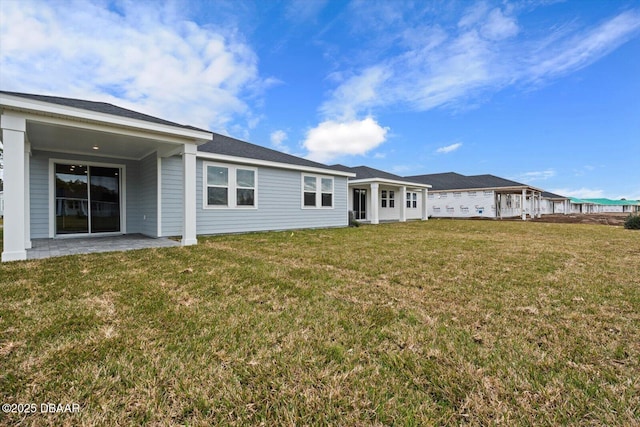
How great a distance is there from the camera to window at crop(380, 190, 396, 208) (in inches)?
799

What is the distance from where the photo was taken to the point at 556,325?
2.64m

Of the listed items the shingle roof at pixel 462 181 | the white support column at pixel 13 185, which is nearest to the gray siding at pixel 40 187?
the white support column at pixel 13 185

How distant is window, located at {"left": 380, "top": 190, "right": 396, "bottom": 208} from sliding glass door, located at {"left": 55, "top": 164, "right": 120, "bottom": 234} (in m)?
15.8

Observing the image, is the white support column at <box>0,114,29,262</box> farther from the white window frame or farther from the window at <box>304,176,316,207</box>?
the white window frame

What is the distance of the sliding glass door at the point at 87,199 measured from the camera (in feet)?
28.2

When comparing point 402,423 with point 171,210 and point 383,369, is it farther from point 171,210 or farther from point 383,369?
point 171,210

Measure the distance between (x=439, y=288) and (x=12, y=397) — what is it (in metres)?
4.10

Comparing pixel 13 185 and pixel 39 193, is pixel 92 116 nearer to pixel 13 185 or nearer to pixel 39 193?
pixel 13 185

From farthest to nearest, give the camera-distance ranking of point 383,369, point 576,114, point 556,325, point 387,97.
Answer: point 576,114, point 387,97, point 556,325, point 383,369

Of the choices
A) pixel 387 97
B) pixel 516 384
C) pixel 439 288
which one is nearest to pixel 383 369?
pixel 516 384

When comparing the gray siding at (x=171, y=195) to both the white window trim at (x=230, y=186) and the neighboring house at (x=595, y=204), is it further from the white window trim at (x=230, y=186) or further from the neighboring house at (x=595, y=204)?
the neighboring house at (x=595, y=204)

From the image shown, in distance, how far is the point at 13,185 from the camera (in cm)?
511

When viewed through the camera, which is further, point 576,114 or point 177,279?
point 576,114

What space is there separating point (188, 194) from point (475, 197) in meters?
25.5
